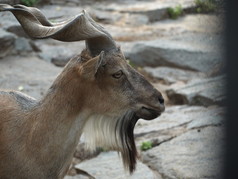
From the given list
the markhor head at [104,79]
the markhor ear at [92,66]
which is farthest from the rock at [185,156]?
the markhor ear at [92,66]

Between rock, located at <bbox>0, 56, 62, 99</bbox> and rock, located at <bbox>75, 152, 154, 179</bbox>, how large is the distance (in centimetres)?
179

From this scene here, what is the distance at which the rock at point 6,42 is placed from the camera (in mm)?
9008

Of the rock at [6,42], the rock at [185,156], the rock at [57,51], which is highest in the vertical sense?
the rock at [6,42]

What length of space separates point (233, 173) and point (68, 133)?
245 cm

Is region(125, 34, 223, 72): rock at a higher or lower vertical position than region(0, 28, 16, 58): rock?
lower

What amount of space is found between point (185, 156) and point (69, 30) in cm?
283

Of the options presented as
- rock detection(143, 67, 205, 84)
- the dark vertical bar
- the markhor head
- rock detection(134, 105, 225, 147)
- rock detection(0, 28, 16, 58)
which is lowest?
rock detection(143, 67, 205, 84)

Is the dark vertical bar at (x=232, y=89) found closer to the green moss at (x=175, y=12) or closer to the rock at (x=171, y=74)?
the rock at (x=171, y=74)

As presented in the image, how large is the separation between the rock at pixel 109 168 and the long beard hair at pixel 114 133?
100 centimetres

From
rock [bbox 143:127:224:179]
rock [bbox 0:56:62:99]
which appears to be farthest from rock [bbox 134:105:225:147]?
rock [bbox 0:56:62:99]

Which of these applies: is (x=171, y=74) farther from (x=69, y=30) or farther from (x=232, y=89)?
(x=232, y=89)

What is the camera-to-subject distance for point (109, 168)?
5863 mm

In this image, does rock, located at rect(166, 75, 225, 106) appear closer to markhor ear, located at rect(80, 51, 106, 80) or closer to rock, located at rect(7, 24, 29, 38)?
rock, located at rect(7, 24, 29, 38)

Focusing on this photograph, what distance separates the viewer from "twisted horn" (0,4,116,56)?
12.4 ft
